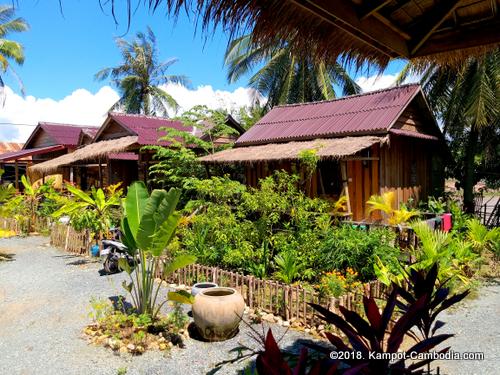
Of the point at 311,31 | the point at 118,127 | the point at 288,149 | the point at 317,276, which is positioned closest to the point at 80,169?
the point at 118,127

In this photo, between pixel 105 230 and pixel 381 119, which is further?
pixel 381 119

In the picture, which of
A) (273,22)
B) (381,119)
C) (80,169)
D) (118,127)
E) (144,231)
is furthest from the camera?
(80,169)

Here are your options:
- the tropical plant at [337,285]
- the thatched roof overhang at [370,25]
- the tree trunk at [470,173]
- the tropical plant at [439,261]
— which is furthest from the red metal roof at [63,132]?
the thatched roof overhang at [370,25]

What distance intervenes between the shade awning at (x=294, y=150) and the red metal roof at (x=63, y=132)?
13.8 meters

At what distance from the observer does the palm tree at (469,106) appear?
13.2 m

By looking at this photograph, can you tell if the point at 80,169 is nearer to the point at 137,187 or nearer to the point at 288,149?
the point at 288,149

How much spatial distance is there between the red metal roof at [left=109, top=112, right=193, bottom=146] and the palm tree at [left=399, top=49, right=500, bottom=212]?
1076 centimetres

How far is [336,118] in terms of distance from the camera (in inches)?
554

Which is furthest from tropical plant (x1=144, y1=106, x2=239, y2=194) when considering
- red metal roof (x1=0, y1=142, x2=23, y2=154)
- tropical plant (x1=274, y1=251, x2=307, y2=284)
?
red metal roof (x1=0, y1=142, x2=23, y2=154)

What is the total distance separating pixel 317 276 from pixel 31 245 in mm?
10627

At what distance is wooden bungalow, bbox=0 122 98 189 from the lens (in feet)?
77.2

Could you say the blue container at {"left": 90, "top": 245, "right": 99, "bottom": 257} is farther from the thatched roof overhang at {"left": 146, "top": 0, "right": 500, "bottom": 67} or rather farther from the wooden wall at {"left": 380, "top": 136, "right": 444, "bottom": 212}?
the thatched roof overhang at {"left": 146, "top": 0, "right": 500, "bottom": 67}

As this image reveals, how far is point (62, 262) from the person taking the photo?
34.7 ft

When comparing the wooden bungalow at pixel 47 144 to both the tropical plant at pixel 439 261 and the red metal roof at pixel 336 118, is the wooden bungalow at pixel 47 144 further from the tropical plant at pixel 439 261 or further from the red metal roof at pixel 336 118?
the tropical plant at pixel 439 261
